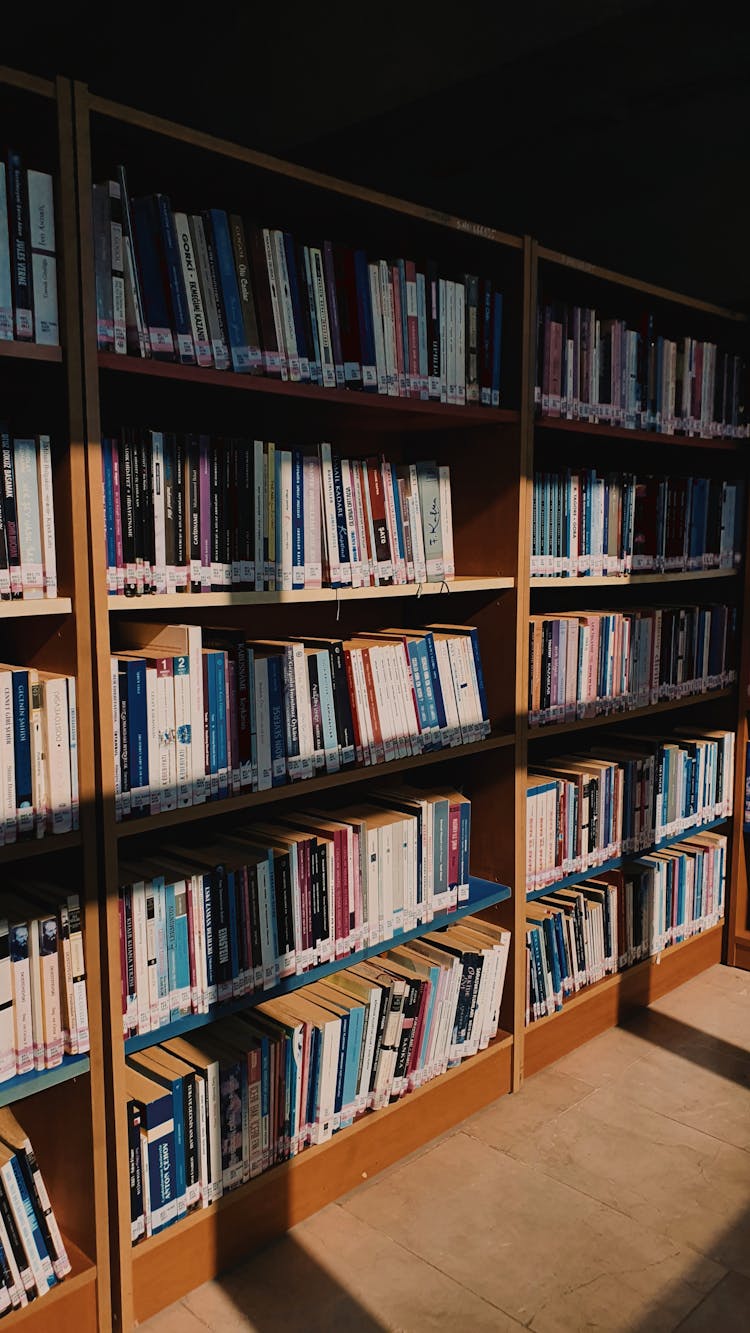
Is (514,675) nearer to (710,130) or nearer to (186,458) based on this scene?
(186,458)

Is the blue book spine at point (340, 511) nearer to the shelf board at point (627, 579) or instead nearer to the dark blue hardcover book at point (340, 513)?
the dark blue hardcover book at point (340, 513)

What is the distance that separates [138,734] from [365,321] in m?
1.02

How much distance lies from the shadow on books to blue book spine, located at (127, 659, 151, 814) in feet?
3.35

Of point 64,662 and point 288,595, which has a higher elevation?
point 288,595

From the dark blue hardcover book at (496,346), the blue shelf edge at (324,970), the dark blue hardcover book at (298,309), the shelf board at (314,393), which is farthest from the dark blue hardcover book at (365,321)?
the blue shelf edge at (324,970)

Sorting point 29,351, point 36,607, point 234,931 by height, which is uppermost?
point 29,351

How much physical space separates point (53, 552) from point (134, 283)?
50cm

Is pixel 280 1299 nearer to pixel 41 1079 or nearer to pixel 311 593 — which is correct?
pixel 41 1079

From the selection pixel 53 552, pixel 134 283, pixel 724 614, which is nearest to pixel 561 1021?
pixel 724 614

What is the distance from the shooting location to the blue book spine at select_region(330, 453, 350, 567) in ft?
7.18

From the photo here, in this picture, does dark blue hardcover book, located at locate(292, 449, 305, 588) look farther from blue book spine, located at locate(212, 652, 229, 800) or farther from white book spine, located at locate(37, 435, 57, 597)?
white book spine, located at locate(37, 435, 57, 597)

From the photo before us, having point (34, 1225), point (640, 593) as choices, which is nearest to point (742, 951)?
point (640, 593)

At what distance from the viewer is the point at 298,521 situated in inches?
83.4

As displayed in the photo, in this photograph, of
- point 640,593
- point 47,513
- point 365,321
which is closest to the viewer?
point 47,513
